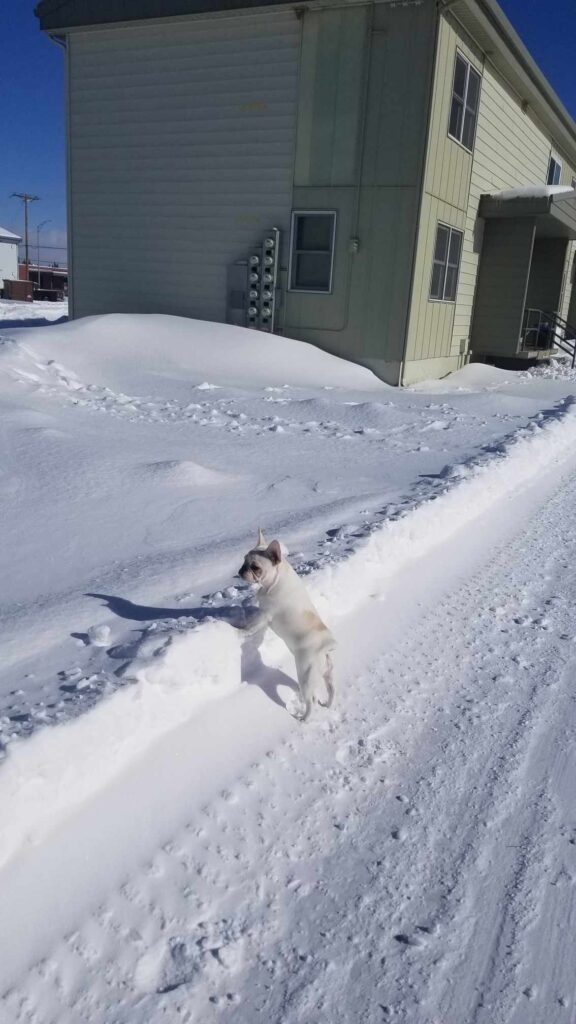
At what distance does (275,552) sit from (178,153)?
1200cm

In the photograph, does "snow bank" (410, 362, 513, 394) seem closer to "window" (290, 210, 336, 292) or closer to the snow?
"window" (290, 210, 336, 292)

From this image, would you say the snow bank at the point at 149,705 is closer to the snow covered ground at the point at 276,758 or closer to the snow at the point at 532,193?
the snow covered ground at the point at 276,758

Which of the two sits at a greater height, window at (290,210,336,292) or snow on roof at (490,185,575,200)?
snow on roof at (490,185,575,200)

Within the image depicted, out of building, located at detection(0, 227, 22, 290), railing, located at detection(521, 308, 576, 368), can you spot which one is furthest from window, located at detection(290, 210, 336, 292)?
building, located at detection(0, 227, 22, 290)

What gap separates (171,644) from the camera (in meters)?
2.85

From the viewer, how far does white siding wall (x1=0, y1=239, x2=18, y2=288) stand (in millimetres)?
42969

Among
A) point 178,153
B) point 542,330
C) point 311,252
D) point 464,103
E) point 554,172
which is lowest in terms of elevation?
point 542,330

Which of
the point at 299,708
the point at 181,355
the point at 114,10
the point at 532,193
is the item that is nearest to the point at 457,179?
the point at 532,193

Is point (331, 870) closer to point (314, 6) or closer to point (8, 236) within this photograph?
point (314, 6)

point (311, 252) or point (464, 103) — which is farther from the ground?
point (464, 103)

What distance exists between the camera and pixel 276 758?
265 centimetres

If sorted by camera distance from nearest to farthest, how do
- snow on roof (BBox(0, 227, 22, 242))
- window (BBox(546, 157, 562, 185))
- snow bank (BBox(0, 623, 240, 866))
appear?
snow bank (BBox(0, 623, 240, 866)), window (BBox(546, 157, 562, 185)), snow on roof (BBox(0, 227, 22, 242))

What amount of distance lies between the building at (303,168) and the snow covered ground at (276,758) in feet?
24.4

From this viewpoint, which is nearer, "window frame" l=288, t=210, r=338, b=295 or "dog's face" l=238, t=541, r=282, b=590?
"dog's face" l=238, t=541, r=282, b=590
